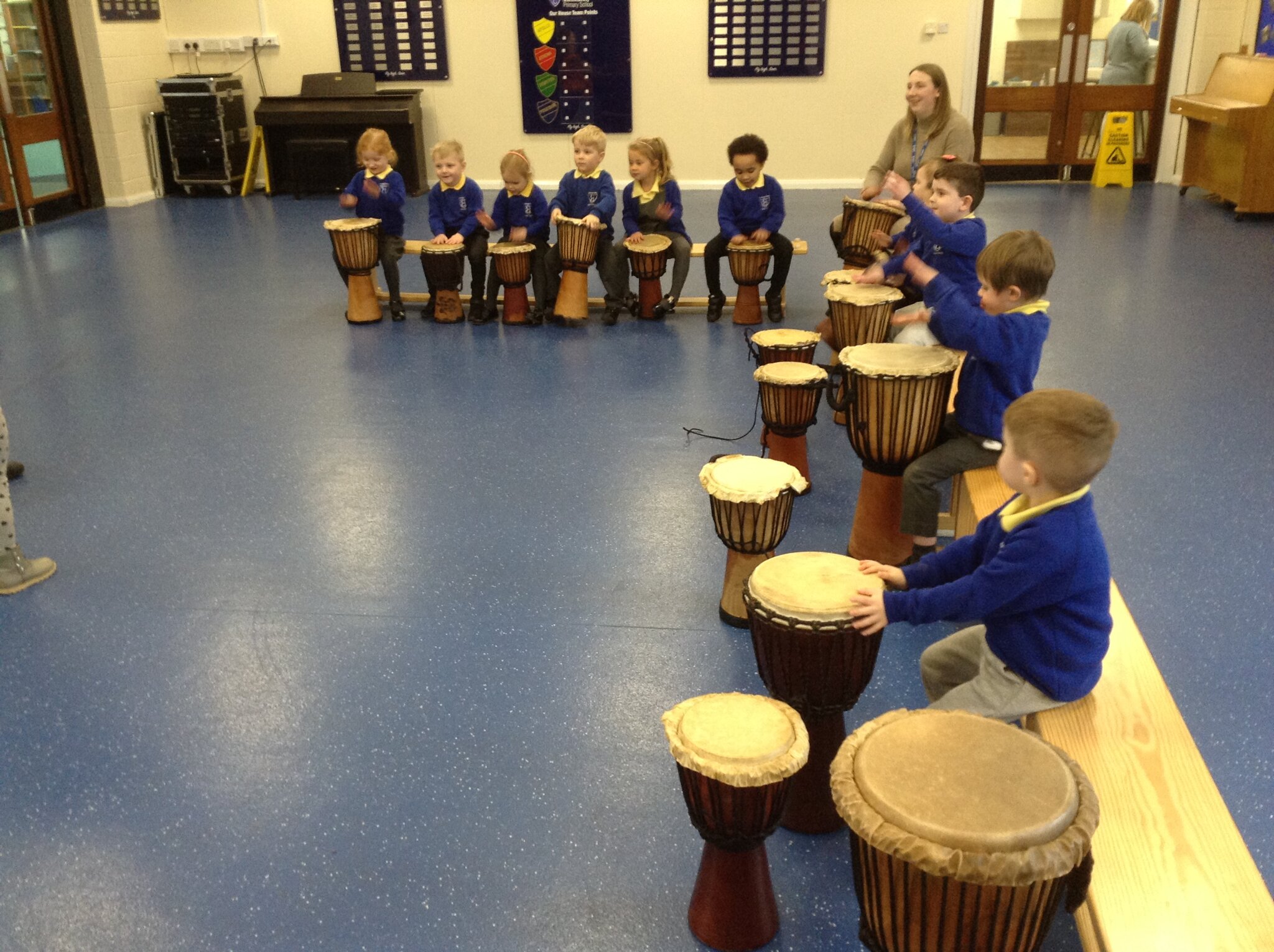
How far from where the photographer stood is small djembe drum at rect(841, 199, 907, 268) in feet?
15.4

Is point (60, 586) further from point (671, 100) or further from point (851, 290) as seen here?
point (671, 100)

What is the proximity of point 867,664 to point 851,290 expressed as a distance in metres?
2.17

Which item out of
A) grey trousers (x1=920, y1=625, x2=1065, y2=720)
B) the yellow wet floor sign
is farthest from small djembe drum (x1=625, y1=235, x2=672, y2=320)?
the yellow wet floor sign

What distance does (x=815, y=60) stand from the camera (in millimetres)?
9695

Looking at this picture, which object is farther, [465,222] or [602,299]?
[602,299]

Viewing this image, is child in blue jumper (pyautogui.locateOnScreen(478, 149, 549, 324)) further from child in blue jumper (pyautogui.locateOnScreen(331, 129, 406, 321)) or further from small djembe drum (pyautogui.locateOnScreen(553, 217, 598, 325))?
child in blue jumper (pyautogui.locateOnScreen(331, 129, 406, 321))

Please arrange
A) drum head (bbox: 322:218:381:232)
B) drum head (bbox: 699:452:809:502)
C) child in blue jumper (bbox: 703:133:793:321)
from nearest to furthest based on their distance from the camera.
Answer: drum head (bbox: 699:452:809:502) → child in blue jumper (bbox: 703:133:793:321) → drum head (bbox: 322:218:381:232)

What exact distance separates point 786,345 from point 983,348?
98cm

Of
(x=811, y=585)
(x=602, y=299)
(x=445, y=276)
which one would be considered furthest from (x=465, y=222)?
(x=811, y=585)

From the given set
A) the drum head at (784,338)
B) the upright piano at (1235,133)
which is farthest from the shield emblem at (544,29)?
the drum head at (784,338)

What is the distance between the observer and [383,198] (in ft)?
19.0

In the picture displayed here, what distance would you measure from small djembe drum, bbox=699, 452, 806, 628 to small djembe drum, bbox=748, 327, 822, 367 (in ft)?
3.27

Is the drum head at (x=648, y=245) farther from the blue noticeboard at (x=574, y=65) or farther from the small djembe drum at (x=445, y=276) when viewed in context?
the blue noticeboard at (x=574, y=65)

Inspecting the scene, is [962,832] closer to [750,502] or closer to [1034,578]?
[1034,578]
